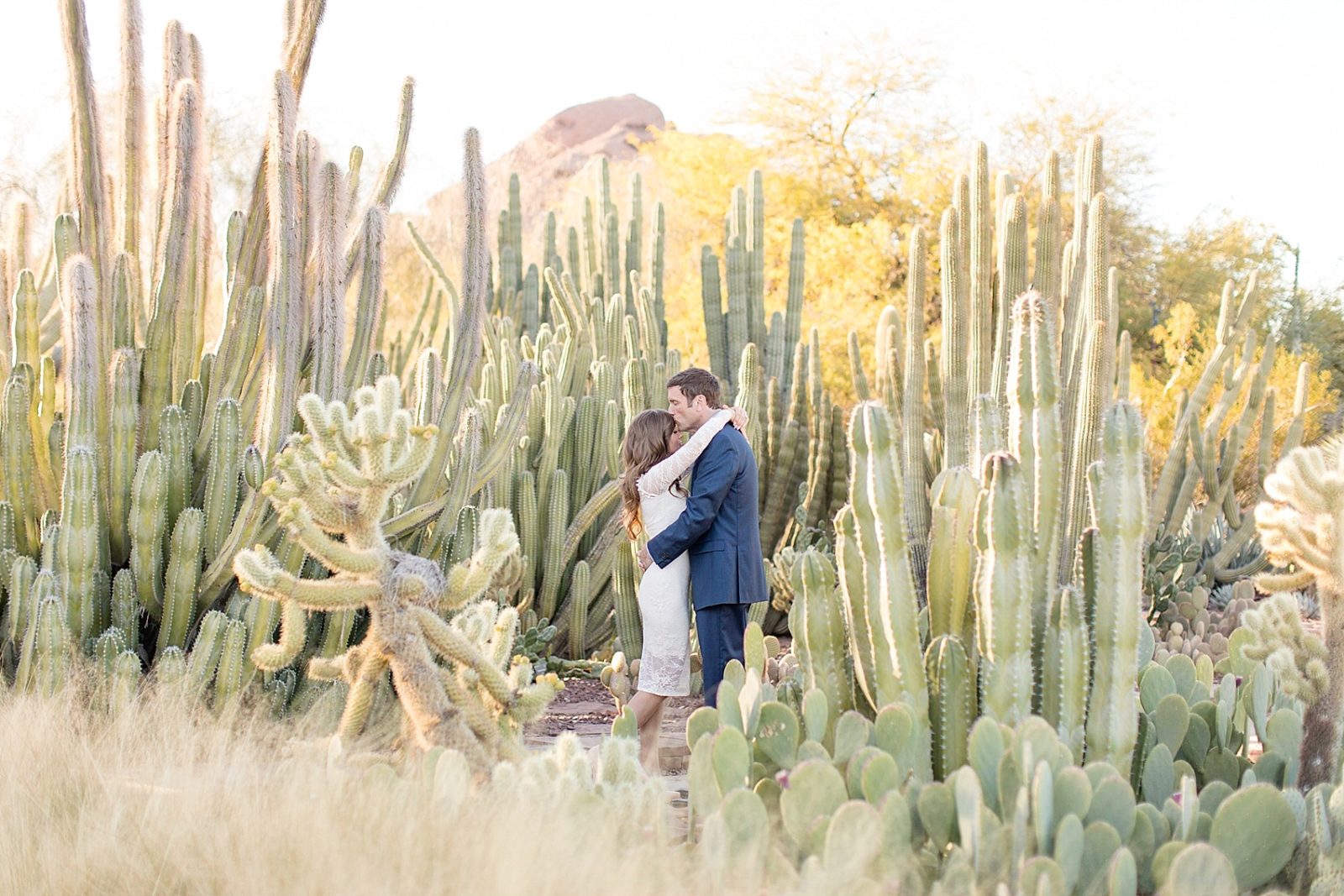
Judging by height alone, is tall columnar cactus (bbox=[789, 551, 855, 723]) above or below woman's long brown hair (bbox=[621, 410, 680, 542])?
below

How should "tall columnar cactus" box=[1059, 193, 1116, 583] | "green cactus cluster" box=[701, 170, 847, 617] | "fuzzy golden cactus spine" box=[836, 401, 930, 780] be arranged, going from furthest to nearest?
"green cactus cluster" box=[701, 170, 847, 617] < "tall columnar cactus" box=[1059, 193, 1116, 583] < "fuzzy golden cactus spine" box=[836, 401, 930, 780]

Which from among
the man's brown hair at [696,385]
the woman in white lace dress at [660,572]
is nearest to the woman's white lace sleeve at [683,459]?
the woman in white lace dress at [660,572]

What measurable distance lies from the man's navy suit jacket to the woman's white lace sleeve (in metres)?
0.04

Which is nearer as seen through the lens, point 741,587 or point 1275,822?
point 1275,822

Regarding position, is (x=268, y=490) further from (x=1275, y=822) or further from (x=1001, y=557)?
(x=1275, y=822)

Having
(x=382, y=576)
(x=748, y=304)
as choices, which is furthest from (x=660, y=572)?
(x=748, y=304)

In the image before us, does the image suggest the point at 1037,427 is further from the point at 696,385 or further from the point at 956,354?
the point at 956,354

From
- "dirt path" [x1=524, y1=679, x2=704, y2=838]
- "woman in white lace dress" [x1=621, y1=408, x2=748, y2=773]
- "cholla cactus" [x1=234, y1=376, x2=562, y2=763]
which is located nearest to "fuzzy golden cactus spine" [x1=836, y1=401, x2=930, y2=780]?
"cholla cactus" [x1=234, y1=376, x2=562, y2=763]

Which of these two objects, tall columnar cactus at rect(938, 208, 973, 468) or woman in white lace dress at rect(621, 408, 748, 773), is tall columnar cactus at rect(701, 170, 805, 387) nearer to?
tall columnar cactus at rect(938, 208, 973, 468)

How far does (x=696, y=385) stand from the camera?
14.0 feet

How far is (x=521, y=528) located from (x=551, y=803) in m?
3.95

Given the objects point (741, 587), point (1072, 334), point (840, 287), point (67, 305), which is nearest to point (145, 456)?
point (67, 305)

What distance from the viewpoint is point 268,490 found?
284cm

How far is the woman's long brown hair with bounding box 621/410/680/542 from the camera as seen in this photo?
4.23 m
